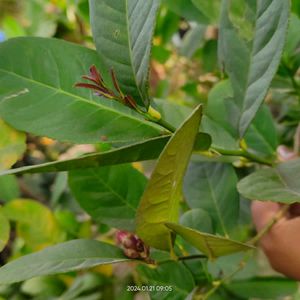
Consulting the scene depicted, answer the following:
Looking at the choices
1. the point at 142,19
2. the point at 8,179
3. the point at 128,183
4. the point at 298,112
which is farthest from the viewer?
the point at 8,179

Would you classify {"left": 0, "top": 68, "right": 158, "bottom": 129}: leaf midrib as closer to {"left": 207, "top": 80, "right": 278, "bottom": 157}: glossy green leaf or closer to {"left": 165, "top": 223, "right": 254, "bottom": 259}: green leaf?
{"left": 165, "top": 223, "right": 254, "bottom": 259}: green leaf

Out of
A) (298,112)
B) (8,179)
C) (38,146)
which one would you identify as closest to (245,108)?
(298,112)

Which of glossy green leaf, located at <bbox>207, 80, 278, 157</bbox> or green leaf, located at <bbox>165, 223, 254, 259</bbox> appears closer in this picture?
green leaf, located at <bbox>165, 223, 254, 259</bbox>

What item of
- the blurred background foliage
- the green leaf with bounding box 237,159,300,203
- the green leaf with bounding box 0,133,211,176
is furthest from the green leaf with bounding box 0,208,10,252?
the green leaf with bounding box 237,159,300,203

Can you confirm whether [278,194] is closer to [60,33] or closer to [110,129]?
[110,129]

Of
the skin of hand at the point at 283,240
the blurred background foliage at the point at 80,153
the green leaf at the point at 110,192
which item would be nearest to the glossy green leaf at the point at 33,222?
the blurred background foliage at the point at 80,153

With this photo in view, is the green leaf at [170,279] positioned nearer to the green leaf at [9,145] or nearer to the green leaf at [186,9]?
the green leaf at [9,145]

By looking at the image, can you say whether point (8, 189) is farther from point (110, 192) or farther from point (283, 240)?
point (283, 240)
